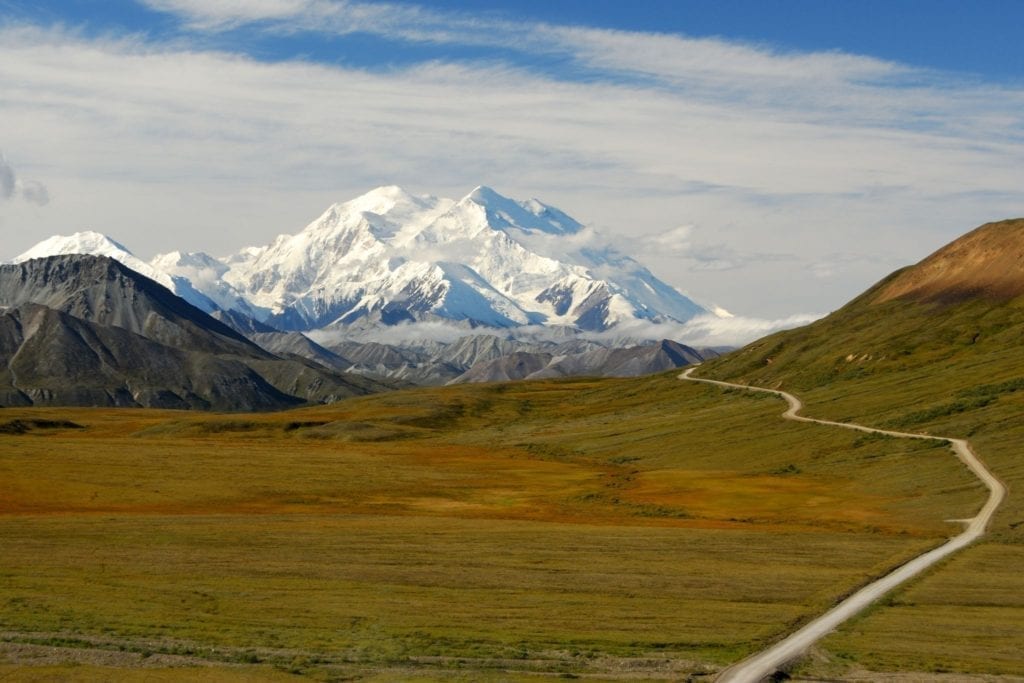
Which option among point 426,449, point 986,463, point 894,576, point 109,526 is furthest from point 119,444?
point 894,576

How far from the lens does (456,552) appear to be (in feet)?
265

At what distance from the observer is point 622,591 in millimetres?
68812

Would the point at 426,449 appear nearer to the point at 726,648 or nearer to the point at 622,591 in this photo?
the point at 622,591

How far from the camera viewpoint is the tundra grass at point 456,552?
54156 mm

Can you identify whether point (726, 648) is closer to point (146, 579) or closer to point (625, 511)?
point (146, 579)

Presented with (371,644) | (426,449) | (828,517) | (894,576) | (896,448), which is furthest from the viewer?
(426,449)

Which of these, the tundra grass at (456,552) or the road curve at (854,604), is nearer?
the road curve at (854,604)

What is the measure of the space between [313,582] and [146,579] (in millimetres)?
9134

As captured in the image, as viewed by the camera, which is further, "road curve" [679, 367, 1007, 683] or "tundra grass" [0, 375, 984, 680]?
"tundra grass" [0, 375, 984, 680]

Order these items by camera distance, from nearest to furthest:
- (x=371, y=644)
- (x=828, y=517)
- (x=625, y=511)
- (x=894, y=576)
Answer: (x=371, y=644) < (x=894, y=576) < (x=828, y=517) < (x=625, y=511)

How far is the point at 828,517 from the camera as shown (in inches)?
4109

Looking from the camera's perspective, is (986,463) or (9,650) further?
(986,463)

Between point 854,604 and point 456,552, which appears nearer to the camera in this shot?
point 854,604

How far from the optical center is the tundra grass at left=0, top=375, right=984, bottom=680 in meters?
54.2
